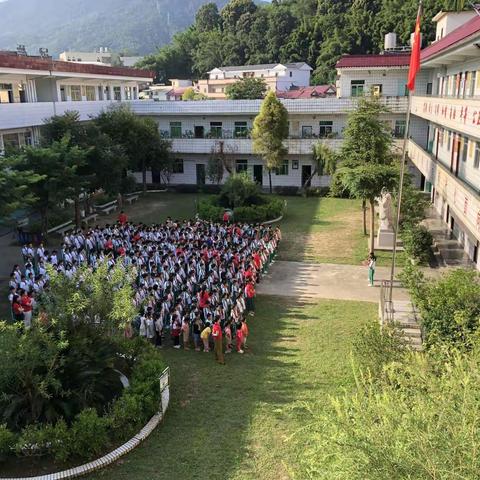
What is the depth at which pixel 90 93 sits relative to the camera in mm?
31250

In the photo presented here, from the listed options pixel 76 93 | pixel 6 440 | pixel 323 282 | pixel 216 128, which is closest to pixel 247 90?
pixel 216 128

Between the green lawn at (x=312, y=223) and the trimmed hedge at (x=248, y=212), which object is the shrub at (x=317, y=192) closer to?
the green lawn at (x=312, y=223)

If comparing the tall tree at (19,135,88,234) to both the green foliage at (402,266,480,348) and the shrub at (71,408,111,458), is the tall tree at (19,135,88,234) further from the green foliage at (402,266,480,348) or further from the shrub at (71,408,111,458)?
the green foliage at (402,266,480,348)

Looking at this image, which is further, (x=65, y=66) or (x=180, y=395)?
(x=65, y=66)

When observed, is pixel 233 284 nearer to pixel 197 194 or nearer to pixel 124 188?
pixel 124 188

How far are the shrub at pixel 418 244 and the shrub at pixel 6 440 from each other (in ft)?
45.5

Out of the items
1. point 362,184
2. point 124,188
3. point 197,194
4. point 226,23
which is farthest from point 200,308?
point 226,23

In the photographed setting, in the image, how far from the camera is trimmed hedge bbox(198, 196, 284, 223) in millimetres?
24078

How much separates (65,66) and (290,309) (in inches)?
726

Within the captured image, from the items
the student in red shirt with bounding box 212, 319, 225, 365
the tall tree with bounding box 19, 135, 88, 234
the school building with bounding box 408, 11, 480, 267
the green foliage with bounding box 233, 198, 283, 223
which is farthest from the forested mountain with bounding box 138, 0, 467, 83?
the student in red shirt with bounding box 212, 319, 225, 365

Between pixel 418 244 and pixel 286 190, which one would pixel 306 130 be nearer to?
pixel 286 190

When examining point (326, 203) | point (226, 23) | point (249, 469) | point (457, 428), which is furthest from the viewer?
point (226, 23)

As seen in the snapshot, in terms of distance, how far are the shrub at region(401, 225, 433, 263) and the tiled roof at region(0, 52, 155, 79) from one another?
17282mm

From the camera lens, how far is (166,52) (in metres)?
88.9
